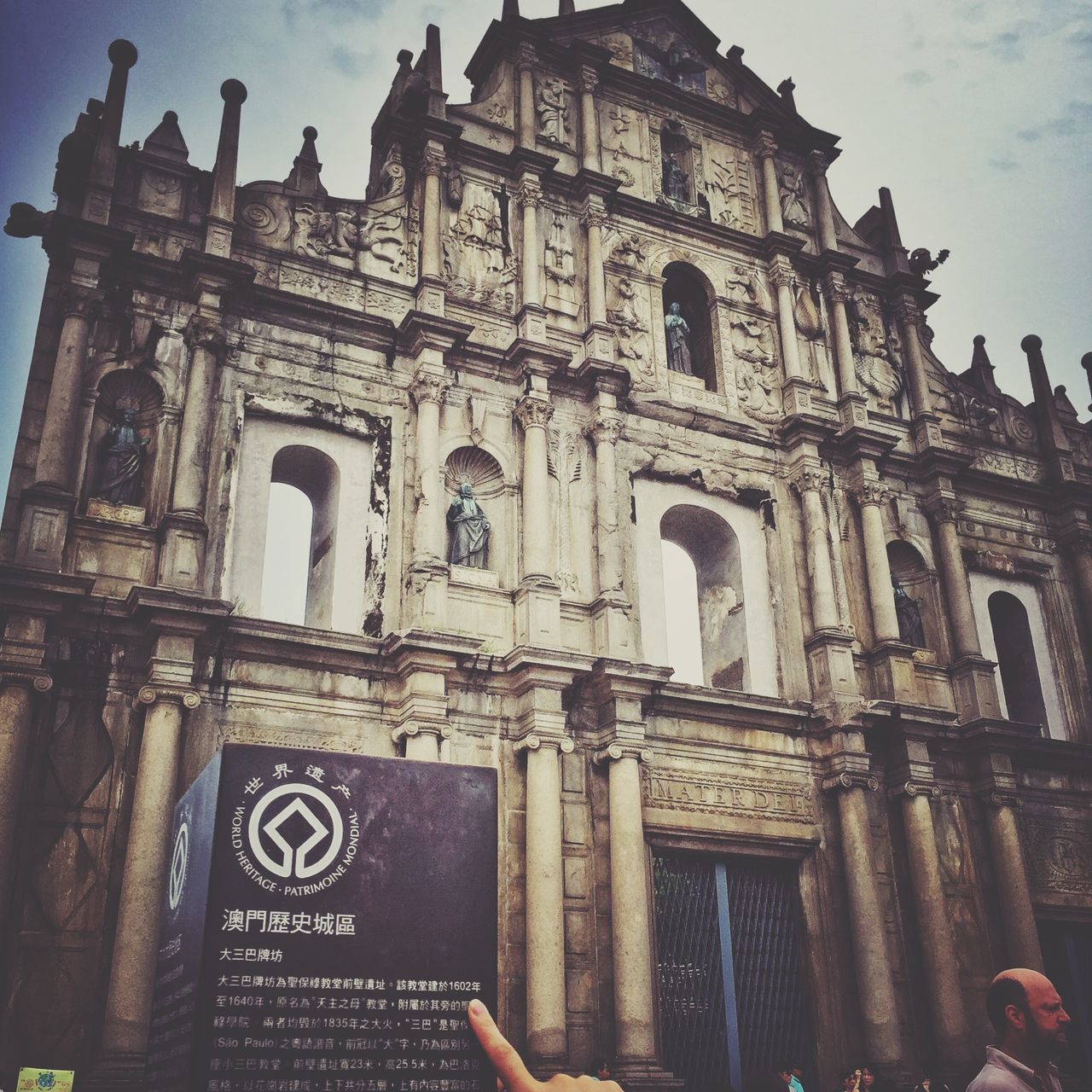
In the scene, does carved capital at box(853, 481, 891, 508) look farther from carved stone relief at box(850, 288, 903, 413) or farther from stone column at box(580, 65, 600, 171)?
stone column at box(580, 65, 600, 171)

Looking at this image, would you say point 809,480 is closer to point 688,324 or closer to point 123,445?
point 688,324

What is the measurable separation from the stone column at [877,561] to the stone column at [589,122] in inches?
235

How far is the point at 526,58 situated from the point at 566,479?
662cm

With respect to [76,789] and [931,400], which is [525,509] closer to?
[76,789]

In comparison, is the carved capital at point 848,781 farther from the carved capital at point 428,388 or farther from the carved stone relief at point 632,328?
the carved capital at point 428,388

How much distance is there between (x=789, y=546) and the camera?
52.9 feet

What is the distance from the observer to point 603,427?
15.0 meters

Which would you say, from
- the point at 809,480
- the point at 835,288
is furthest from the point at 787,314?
the point at 809,480

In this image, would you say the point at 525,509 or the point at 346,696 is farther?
the point at 525,509

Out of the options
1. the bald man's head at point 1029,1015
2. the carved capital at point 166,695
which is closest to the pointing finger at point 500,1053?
the bald man's head at point 1029,1015

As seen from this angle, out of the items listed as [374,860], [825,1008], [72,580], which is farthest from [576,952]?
[374,860]

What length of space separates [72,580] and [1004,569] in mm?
13224

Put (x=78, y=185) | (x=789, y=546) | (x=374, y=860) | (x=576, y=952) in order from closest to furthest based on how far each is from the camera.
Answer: (x=374, y=860)
(x=576, y=952)
(x=78, y=185)
(x=789, y=546)

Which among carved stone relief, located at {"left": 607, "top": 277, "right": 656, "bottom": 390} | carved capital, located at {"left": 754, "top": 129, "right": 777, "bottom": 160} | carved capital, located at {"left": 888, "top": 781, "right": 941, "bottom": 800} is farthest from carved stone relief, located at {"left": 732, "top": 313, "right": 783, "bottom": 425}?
carved capital, located at {"left": 888, "top": 781, "right": 941, "bottom": 800}
